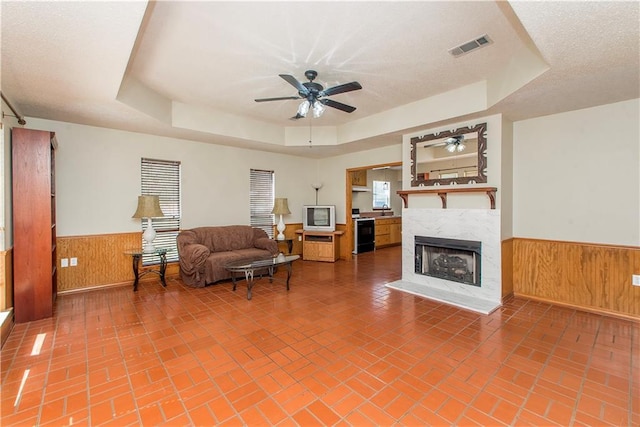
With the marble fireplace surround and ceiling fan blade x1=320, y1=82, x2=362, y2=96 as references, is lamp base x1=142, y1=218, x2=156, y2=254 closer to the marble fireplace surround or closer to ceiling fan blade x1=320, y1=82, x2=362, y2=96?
ceiling fan blade x1=320, y1=82, x2=362, y2=96

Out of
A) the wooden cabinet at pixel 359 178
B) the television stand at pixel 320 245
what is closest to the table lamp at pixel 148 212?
the television stand at pixel 320 245

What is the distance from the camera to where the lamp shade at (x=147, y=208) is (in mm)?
4375

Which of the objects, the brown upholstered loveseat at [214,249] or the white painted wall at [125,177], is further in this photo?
the brown upholstered loveseat at [214,249]

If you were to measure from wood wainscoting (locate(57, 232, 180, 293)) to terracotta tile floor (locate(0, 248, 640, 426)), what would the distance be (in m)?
0.56

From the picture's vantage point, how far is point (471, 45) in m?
2.66

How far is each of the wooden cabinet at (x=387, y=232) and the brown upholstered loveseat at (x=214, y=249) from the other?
3.85 metres

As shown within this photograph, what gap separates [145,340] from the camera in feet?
8.87

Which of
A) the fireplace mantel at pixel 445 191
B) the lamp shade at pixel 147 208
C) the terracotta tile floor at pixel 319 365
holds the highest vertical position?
the fireplace mantel at pixel 445 191

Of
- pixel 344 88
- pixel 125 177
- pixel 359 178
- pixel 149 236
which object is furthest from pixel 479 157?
pixel 125 177

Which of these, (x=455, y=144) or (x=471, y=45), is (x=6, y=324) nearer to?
(x=471, y=45)

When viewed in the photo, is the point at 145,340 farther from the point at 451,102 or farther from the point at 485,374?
the point at 451,102

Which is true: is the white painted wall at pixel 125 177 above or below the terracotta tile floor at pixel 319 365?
above

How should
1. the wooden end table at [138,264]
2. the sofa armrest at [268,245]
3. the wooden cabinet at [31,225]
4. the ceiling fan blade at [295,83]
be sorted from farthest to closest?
the sofa armrest at [268,245] → the wooden end table at [138,264] → the wooden cabinet at [31,225] → the ceiling fan blade at [295,83]

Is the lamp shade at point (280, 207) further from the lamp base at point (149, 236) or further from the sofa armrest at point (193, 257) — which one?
the lamp base at point (149, 236)
